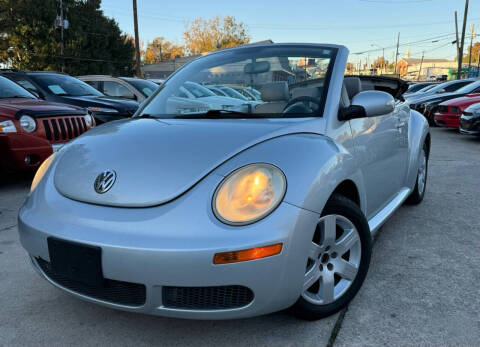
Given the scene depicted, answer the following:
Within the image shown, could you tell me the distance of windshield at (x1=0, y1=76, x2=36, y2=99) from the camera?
A: 5.32 m

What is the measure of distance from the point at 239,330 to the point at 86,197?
0.96 m

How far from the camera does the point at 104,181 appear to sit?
182 centimetres

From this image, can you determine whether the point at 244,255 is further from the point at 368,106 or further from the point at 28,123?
the point at 28,123

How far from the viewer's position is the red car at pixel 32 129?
431 cm

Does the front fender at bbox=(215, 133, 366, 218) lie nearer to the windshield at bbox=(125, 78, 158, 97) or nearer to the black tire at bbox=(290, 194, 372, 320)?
the black tire at bbox=(290, 194, 372, 320)

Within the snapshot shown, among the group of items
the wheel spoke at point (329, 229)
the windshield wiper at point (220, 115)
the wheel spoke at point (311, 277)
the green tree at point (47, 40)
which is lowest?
the wheel spoke at point (311, 277)

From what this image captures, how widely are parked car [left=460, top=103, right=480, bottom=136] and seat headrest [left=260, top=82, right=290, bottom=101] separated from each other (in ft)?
24.4

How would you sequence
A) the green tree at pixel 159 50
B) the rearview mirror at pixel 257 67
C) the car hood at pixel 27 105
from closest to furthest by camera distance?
the rearview mirror at pixel 257 67 < the car hood at pixel 27 105 < the green tree at pixel 159 50

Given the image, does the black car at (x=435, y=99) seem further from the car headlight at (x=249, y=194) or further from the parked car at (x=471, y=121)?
the car headlight at (x=249, y=194)

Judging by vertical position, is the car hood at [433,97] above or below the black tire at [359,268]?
above

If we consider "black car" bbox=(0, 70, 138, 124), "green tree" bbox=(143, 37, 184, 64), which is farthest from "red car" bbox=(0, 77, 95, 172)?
"green tree" bbox=(143, 37, 184, 64)

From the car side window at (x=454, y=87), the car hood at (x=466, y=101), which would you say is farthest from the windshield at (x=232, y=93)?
the car side window at (x=454, y=87)

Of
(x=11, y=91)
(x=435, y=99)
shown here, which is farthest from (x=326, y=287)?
(x=435, y=99)

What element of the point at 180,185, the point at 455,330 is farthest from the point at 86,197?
the point at 455,330
